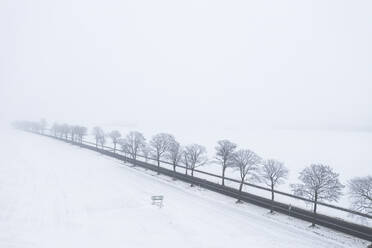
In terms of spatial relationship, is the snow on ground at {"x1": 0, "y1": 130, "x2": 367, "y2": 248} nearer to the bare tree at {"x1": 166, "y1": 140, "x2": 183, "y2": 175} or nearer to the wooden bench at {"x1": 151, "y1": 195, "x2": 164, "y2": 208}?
the wooden bench at {"x1": 151, "y1": 195, "x2": 164, "y2": 208}

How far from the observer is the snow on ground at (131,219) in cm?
1769

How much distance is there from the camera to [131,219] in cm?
2122

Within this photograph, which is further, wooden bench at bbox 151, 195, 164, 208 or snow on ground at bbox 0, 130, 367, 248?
wooden bench at bbox 151, 195, 164, 208

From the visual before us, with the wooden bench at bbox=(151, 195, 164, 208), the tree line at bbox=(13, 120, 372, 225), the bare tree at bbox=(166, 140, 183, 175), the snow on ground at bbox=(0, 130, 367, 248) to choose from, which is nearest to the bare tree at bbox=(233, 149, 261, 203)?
the tree line at bbox=(13, 120, 372, 225)

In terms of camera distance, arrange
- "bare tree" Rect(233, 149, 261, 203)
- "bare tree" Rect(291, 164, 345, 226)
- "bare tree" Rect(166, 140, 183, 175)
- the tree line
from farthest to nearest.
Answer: "bare tree" Rect(166, 140, 183, 175), "bare tree" Rect(233, 149, 261, 203), "bare tree" Rect(291, 164, 345, 226), the tree line

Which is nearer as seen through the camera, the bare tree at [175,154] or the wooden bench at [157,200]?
the wooden bench at [157,200]

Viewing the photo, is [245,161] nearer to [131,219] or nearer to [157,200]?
[157,200]

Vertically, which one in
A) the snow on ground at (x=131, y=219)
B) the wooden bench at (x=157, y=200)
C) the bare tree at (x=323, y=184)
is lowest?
the snow on ground at (x=131, y=219)

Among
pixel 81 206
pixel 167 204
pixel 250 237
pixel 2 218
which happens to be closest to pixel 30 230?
pixel 2 218

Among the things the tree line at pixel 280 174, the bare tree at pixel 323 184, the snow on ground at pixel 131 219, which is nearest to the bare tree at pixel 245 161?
the tree line at pixel 280 174

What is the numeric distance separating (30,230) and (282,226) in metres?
21.0

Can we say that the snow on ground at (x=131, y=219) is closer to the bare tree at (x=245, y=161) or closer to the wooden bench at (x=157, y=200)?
the wooden bench at (x=157, y=200)

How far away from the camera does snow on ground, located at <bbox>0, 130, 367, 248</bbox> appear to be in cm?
1769

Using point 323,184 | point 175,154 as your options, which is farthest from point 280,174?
point 175,154
